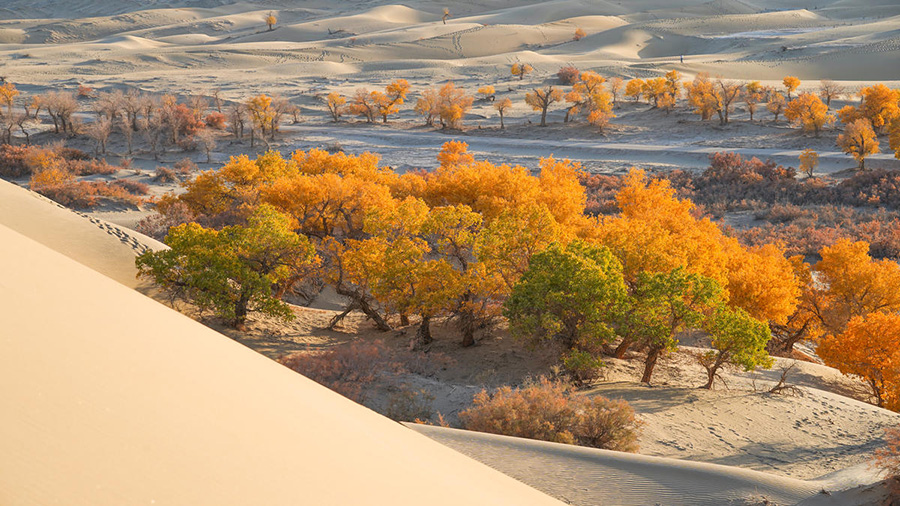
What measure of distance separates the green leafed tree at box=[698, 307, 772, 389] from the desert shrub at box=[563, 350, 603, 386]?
2872 millimetres

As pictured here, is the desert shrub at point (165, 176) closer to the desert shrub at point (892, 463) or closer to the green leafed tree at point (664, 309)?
the green leafed tree at point (664, 309)

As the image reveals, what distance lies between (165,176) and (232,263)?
27890 millimetres

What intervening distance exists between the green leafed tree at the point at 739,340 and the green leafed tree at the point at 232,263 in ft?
37.4

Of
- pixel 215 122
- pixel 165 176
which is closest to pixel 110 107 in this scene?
pixel 215 122

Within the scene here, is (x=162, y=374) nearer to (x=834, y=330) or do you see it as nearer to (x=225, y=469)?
(x=225, y=469)

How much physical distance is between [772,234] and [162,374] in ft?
114

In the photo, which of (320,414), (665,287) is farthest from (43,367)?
(665,287)

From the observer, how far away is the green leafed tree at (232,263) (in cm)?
1823

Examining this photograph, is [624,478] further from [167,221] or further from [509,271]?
[167,221]

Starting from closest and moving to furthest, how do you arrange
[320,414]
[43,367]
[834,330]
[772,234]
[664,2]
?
[43,367], [320,414], [834,330], [772,234], [664,2]

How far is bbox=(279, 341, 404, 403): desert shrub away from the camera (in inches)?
542

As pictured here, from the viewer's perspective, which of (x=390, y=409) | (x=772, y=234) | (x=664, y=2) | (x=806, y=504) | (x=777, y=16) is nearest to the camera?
(x=806, y=504)

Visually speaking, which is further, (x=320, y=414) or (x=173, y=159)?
(x=173, y=159)

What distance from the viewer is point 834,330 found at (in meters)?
22.6
